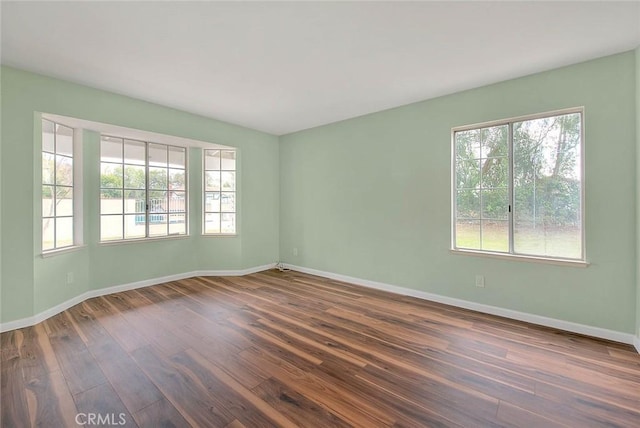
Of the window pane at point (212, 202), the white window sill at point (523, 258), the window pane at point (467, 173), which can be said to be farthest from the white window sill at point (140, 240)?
the window pane at point (467, 173)

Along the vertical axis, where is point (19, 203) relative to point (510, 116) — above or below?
below

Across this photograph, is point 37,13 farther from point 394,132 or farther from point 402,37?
point 394,132

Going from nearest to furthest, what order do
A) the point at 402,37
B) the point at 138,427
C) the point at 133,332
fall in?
1. the point at 138,427
2. the point at 402,37
3. the point at 133,332

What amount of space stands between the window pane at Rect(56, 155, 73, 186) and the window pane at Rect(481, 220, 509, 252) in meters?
5.13

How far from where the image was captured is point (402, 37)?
2.26 m

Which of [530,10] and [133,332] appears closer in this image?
[530,10]

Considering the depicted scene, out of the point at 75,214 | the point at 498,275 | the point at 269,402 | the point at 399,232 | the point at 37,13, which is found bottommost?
the point at 269,402

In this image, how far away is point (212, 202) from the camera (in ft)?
16.0

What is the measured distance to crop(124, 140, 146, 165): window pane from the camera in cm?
406

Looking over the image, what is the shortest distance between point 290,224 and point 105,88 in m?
3.34

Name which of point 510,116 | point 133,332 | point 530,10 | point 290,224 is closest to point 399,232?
point 510,116

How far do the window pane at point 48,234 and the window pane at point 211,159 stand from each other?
2.19 meters

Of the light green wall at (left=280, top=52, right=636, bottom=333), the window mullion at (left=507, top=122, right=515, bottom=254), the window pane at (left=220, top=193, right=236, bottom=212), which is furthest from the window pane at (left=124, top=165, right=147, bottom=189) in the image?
the window mullion at (left=507, top=122, right=515, bottom=254)

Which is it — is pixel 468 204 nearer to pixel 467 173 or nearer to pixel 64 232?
pixel 467 173
